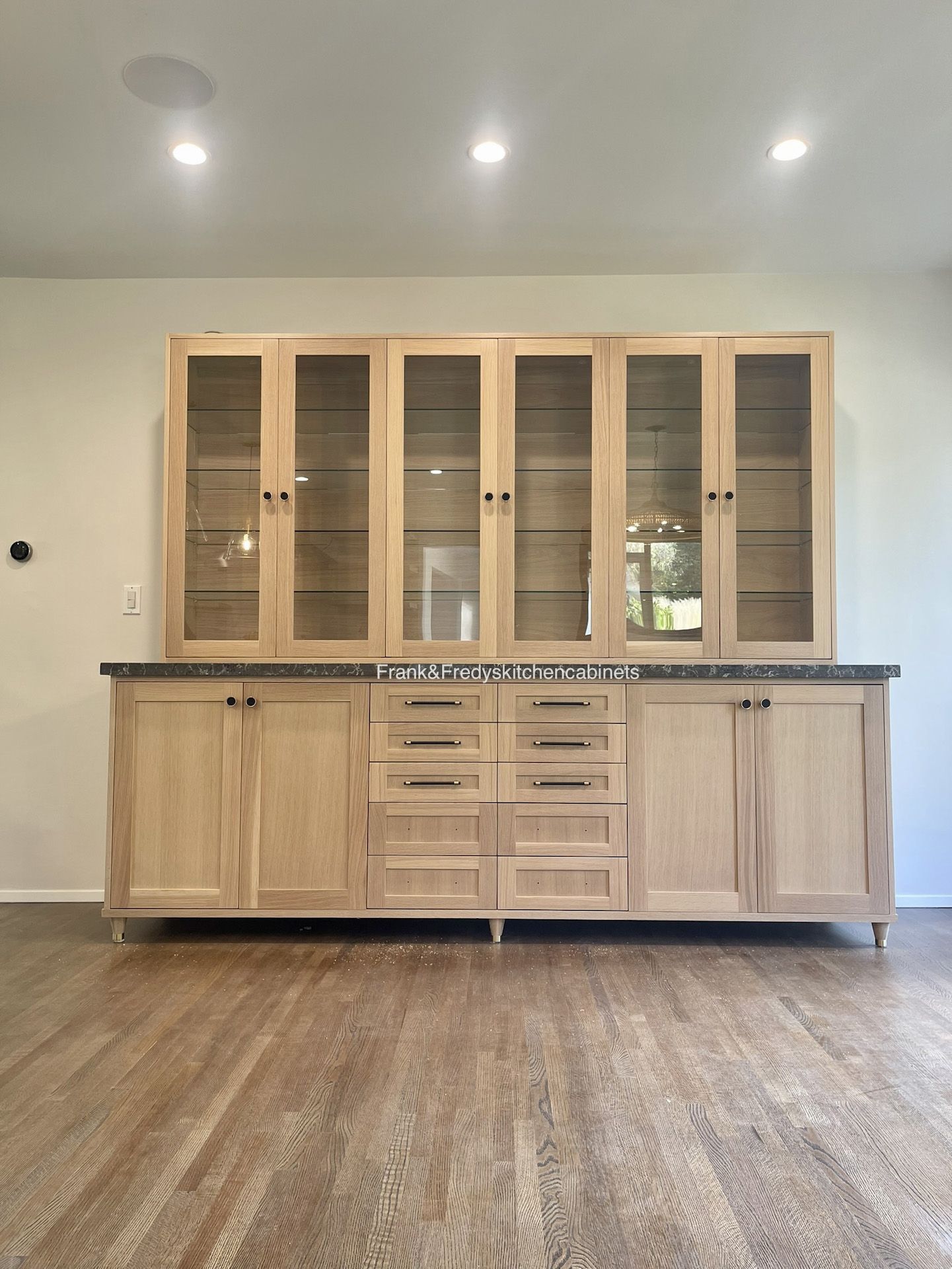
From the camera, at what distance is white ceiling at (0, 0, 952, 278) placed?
6.77 ft

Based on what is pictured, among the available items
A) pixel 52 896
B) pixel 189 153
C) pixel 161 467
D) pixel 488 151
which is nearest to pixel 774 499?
pixel 488 151

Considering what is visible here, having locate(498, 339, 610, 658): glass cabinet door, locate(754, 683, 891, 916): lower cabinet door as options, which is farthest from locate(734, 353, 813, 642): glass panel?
locate(498, 339, 610, 658): glass cabinet door

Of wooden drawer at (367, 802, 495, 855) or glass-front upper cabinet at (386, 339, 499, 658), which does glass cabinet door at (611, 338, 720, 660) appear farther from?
wooden drawer at (367, 802, 495, 855)

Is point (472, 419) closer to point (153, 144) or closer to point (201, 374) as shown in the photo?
point (201, 374)

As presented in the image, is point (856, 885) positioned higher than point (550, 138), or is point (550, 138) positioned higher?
point (550, 138)

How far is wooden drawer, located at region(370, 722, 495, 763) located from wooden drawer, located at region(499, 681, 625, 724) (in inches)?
3.9

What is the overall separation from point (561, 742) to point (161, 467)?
203 cm

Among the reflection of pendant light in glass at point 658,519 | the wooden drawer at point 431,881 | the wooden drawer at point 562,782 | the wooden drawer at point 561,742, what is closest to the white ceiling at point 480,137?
the reflection of pendant light in glass at point 658,519

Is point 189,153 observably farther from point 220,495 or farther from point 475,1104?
point 475,1104

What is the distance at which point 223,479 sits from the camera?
121 inches

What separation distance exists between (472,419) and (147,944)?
215 cm

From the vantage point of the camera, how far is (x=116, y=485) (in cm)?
348

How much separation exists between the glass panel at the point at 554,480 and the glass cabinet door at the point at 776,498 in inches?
19.6

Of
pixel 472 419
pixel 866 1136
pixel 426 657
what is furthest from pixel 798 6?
pixel 866 1136
